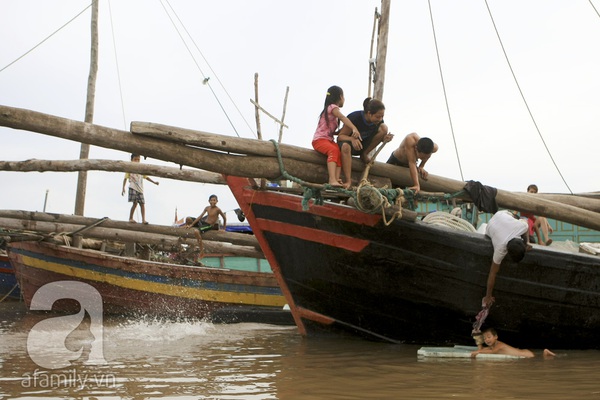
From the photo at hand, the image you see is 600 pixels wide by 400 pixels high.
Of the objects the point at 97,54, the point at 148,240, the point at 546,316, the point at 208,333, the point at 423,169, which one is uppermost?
the point at 97,54

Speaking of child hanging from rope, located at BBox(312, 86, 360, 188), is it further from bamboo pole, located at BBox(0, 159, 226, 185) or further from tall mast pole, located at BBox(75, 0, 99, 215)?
tall mast pole, located at BBox(75, 0, 99, 215)

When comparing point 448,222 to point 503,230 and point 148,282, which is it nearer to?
point 503,230

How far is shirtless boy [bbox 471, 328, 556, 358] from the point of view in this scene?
6273 mm

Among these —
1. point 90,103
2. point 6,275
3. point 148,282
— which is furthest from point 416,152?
point 6,275

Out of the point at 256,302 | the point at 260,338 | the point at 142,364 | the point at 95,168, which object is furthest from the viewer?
the point at 256,302

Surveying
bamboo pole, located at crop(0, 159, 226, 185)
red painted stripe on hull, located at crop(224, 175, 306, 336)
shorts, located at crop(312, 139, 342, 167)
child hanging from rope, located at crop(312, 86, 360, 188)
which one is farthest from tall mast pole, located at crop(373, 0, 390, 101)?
shorts, located at crop(312, 139, 342, 167)

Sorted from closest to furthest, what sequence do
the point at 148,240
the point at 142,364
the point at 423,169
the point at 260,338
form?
the point at 142,364 < the point at 423,169 < the point at 260,338 < the point at 148,240

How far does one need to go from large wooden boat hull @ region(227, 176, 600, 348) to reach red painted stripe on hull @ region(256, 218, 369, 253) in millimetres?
11

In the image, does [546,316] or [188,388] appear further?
[546,316]

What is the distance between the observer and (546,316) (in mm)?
6859

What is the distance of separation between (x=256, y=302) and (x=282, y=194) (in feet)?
22.4

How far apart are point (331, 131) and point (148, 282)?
A: 7.23 m

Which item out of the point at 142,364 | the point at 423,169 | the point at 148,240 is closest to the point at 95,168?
the point at 148,240

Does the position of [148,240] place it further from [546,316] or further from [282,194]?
[546,316]
